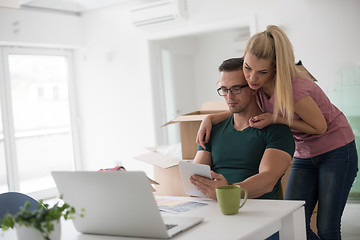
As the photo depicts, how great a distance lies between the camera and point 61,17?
5551 millimetres

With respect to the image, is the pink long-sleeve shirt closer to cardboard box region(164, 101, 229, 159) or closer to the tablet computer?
the tablet computer

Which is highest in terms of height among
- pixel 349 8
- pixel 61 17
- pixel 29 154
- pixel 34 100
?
pixel 61 17

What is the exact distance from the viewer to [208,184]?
5.35 ft

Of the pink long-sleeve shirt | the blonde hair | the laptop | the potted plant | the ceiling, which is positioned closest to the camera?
the potted plant

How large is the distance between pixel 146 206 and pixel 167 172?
5.67 ft

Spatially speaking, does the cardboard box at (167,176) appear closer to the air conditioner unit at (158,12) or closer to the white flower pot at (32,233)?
the white flower pot at (32,233)

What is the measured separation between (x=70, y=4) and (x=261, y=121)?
4261mm

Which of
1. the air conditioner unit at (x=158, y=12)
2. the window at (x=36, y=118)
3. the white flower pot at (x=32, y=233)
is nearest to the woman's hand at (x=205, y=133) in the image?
the white flower pot at (x=32, y=233)

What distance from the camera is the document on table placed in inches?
62.5

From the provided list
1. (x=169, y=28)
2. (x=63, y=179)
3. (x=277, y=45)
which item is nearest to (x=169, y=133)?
(x=169, y=28)

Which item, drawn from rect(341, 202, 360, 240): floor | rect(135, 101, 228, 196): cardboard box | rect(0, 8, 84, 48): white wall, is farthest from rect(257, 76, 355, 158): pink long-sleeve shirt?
rect(0, 8, 84, 48): white wall

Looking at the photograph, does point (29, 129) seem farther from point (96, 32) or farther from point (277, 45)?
point (277, 45)

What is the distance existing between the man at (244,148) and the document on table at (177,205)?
0.20ft

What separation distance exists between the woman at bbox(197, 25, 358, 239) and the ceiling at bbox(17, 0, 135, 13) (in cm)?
371
